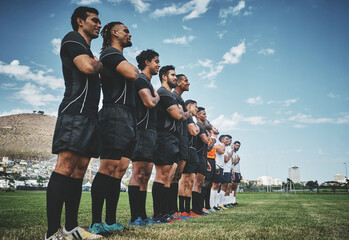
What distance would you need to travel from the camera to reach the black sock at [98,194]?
2896 mm

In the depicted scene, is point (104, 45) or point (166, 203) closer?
point (104, 45)

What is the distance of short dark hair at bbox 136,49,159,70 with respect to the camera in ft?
15.0

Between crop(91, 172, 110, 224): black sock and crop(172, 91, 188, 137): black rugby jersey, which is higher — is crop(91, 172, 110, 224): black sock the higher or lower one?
the lower one

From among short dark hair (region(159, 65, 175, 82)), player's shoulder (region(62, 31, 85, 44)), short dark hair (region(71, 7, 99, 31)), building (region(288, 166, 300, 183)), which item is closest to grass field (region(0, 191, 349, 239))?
player's shoulder (region(62, 31, 85, 44))

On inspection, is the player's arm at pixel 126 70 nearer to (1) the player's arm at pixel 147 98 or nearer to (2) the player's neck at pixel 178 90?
(1) the player's arm at pixel 147 98

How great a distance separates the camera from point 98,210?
9.53 ft

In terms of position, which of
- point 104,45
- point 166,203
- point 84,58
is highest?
point 104,45

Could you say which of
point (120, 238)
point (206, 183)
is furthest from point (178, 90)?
point (120, 238)

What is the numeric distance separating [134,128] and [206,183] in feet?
16.8

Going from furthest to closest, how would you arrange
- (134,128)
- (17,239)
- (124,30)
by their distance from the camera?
(124,30)
(134,128)
(17,239)

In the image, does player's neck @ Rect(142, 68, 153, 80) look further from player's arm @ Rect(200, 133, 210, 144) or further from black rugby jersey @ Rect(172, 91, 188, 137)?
player's arm @ Rect(200, 133, 210, 144)

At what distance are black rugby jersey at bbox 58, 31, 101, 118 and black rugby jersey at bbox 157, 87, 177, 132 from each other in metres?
2.25

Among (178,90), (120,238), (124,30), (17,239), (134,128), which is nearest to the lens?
(17,239)

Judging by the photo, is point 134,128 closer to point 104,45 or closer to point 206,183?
point 104,45
